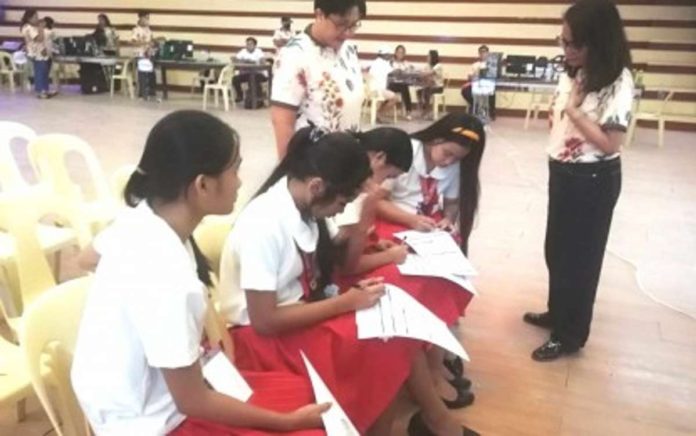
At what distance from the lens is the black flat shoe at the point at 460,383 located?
7.77 feet

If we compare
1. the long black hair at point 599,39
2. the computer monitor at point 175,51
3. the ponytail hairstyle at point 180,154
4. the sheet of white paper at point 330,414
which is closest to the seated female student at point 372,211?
the sheet of white paper at point 330,414

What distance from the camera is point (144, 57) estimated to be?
10430 mm

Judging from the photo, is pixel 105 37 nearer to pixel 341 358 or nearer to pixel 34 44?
pixel 34 44

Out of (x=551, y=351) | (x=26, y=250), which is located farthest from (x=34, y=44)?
(x=551, y=351)

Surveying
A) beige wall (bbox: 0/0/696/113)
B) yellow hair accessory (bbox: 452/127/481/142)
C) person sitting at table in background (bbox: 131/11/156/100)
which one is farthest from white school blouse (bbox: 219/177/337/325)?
person sitting at table in background (bbox: 131/11/156/100)

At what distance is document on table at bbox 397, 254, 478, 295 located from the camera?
185 centimetres

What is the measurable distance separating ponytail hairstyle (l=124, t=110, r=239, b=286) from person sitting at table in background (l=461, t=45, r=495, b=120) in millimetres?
8443

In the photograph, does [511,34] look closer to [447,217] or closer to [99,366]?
[447,217]

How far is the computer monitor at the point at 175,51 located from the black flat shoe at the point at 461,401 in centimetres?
961

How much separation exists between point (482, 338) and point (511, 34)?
8.47m

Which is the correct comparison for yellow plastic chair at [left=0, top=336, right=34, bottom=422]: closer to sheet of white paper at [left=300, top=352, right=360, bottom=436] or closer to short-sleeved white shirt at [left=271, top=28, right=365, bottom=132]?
sheet of white paper at [left=300, top=352, right=360, bottom=436]

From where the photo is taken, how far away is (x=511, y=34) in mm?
10250

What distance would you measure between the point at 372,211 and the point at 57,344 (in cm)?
96

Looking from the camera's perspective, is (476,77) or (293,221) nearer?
(293,221)
